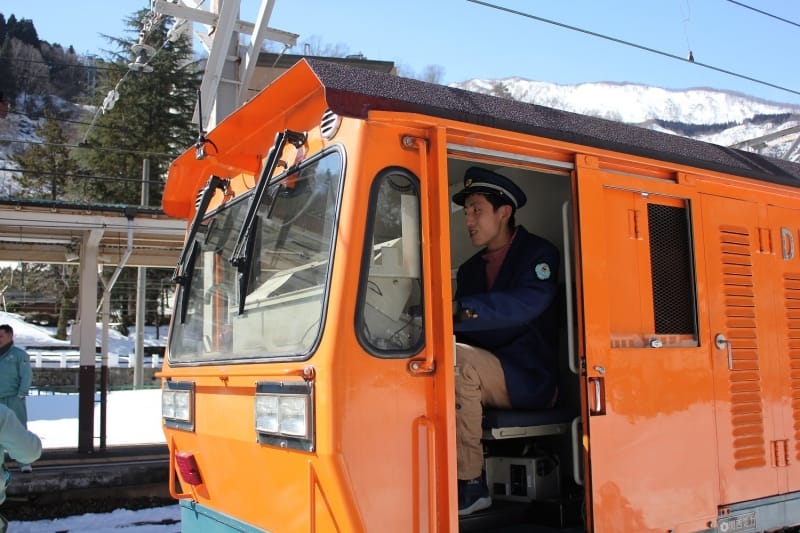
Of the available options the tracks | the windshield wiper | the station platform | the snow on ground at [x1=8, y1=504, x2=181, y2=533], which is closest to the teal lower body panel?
the windshield wiper

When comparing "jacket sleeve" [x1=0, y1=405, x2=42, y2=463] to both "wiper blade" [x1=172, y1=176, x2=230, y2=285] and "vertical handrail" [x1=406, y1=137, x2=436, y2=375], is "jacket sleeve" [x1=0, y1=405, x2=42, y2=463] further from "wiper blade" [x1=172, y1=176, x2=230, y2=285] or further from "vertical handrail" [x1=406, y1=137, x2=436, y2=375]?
"vertical handrail" [x1=406, y1=137, x2=436, y2=375]

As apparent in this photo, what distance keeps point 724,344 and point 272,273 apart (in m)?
2.29

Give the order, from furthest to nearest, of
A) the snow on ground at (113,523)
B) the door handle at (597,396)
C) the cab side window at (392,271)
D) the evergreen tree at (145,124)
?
1. the evergreen tree at (145,124)
2. the snow on ground at (113,523)
3. the door handle at (597,396)
4. the cab side window at (392,271)

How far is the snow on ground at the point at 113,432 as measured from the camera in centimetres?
720

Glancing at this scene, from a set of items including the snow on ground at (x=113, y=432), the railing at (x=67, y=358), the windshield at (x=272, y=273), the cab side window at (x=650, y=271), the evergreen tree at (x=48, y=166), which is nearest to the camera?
the windshield at (x=272, y=273)

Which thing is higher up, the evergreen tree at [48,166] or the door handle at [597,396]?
the evergreen tree at [48,166]

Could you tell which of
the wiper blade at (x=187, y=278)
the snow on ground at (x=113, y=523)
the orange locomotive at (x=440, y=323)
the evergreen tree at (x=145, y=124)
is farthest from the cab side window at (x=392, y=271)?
the evergreen tree at (x=145, y=124)

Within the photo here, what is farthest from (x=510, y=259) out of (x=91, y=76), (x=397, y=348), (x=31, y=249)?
(x=91, y=76)

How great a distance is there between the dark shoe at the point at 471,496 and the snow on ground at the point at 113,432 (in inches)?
181

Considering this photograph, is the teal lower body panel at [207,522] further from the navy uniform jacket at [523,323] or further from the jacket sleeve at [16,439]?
the navy uniform jacket at [523,323]

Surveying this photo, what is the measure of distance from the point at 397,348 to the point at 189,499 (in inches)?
68.7

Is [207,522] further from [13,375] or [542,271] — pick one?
[13,375]

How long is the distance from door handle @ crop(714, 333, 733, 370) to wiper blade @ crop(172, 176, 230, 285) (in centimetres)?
260

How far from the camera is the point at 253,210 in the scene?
2.96 metres
